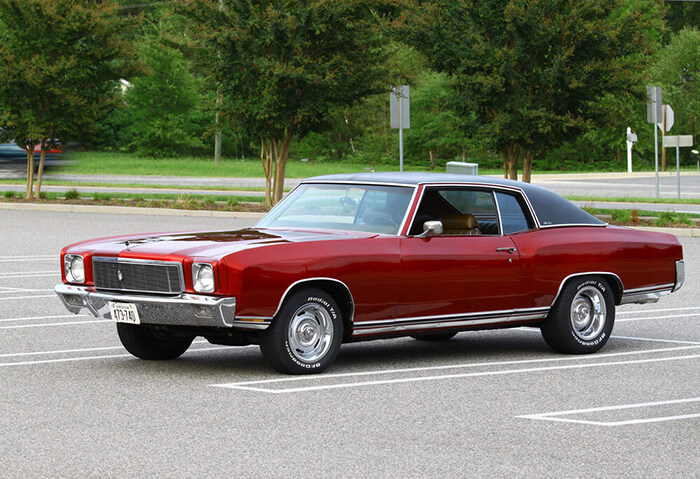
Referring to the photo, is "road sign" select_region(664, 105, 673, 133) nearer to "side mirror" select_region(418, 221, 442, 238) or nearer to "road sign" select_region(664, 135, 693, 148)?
"road sign" select_region(664, 135, 693, 148)

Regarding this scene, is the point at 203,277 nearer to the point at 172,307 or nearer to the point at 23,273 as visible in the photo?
the point at 172,307

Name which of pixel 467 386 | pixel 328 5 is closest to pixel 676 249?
pixel 467 386

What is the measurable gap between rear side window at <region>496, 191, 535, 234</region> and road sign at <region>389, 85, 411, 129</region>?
1694 cm

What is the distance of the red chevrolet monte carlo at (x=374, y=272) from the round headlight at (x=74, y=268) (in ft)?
0.03

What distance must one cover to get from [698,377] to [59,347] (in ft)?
16.6

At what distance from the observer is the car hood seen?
8305 millimetres

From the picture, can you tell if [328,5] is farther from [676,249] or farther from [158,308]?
[158,308]

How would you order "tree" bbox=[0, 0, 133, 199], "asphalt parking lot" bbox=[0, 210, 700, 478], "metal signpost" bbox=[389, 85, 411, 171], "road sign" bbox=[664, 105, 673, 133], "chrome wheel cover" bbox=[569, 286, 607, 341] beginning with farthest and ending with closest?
"road sign" bbox=[664, 105, 673, 133] → "tree" bbox=[0, 0, 133, 199] → "metal signpost" bbox=[389, 85, 411, 171] → "chrome wheel cover" bbox=[569, 286, 607, 341] → "asphalt parking lot" bbox=[0, 210, 700, 478]

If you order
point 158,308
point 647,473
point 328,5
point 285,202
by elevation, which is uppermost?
point 328,5

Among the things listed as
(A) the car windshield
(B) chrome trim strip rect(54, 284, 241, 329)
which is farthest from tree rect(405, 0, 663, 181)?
(B) chrome trim strip rect(54, 284, 241, 329)

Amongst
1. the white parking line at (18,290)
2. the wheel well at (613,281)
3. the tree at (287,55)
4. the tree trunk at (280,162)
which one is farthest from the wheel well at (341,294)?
the tree trunk at (280,162)

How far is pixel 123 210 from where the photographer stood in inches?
1129

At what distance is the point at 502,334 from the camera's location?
11281mm

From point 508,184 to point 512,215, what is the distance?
281mm
